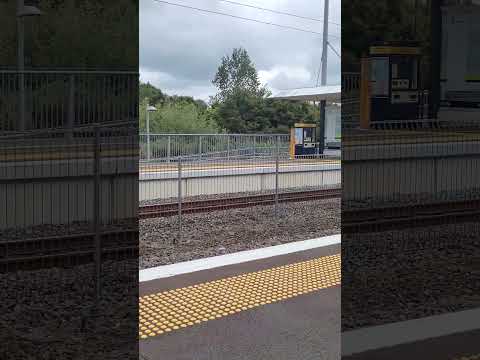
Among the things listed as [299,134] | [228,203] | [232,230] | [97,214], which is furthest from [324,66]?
[228,203]

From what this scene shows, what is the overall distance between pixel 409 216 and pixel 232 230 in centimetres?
268

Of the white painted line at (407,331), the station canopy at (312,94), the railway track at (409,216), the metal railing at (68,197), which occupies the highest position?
the station canopy at (312,94)

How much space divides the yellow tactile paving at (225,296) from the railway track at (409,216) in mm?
412

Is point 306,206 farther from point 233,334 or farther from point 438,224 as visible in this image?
point 233,334

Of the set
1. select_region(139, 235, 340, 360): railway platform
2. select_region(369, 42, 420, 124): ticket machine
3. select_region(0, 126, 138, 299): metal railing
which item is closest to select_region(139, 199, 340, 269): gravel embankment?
select_region(139, 235, 340, 360): railway platform

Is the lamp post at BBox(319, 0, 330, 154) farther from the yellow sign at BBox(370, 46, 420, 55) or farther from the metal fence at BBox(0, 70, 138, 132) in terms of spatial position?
the metal fence at BBox(0, 70, 138, 132)

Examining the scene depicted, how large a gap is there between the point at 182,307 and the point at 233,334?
405 millimetres

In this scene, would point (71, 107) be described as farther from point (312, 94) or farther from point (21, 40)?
point (312, 94)

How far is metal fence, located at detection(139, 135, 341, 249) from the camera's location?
5.77m

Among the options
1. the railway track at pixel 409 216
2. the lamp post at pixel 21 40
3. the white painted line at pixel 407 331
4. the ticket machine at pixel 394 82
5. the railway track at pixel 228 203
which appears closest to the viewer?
the lamp post at pixel 21 40

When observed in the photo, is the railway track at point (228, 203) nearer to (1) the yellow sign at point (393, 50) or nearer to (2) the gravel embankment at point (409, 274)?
(2) the gravel embankment at point (409, 274)

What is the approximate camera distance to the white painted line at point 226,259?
4020 mm

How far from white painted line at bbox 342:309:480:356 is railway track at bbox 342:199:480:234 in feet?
2.64

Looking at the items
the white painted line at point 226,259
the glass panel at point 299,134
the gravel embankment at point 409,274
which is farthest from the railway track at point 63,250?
the glass panel at point 299,134
